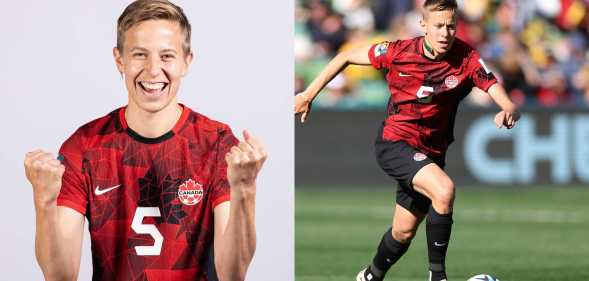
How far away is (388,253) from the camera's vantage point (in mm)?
7664

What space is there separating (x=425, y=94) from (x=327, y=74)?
2.28 ft

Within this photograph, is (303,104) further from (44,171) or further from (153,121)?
(44,171)

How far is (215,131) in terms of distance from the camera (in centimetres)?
486

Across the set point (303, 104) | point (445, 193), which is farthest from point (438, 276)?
point (303, 104)

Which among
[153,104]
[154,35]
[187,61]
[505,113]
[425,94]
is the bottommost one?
[425,94]

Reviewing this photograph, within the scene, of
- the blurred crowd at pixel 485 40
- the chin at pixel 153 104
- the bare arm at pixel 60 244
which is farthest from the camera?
the blurred crowd at pixel 485 40

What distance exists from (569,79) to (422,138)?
1190cm

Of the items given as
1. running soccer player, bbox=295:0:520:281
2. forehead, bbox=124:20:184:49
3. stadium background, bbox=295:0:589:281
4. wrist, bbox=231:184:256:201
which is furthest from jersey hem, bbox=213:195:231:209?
stadium background, bbox=295:0:589:281

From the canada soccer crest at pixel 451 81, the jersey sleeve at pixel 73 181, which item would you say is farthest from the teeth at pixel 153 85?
the canada soccer crest at pixel 451 81

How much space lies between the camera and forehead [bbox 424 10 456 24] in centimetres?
689

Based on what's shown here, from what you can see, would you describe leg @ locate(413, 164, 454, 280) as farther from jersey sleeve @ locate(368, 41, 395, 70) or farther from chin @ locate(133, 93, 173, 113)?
chin @ locate(133, 93, 173, 113)

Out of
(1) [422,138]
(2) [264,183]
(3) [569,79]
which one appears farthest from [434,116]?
(3) [569,79]

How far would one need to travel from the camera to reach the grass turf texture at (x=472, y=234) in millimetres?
9133

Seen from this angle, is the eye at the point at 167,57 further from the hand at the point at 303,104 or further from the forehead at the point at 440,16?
the forehead at the point at 440,16
